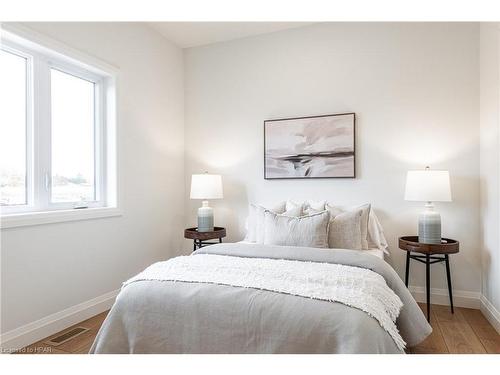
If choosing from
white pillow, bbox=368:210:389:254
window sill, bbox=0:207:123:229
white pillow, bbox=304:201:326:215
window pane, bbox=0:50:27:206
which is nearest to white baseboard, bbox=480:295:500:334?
white pillow, bbox=368:210:389:254

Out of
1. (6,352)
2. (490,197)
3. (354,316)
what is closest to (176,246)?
(6,352)

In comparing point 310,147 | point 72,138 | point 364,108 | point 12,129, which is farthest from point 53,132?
point 364,108

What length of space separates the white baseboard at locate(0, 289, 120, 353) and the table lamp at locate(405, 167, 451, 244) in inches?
110

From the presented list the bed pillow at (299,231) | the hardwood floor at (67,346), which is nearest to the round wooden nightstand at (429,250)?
the bed pillow at (299,231)

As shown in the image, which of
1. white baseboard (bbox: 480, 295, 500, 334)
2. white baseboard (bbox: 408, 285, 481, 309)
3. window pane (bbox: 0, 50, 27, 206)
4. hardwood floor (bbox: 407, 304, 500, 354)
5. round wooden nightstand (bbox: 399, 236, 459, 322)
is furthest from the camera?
white baseboard (bbox: 408, 285, 481, 309)

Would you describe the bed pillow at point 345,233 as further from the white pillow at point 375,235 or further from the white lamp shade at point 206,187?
the white lamp shade at point 206,187

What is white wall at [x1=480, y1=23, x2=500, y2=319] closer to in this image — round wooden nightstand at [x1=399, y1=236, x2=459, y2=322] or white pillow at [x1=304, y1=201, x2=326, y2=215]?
round wooden nightstand at [x1=399, y1=236, x2=459, y2=322]

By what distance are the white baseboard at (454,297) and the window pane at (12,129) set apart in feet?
11.2

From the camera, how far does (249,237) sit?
3.21 metres

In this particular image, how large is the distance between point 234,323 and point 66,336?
1593 mm

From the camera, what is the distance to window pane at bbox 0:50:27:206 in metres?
2.27

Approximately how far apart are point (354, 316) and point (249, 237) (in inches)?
72.5

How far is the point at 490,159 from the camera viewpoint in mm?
2625

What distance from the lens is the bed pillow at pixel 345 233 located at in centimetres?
271
